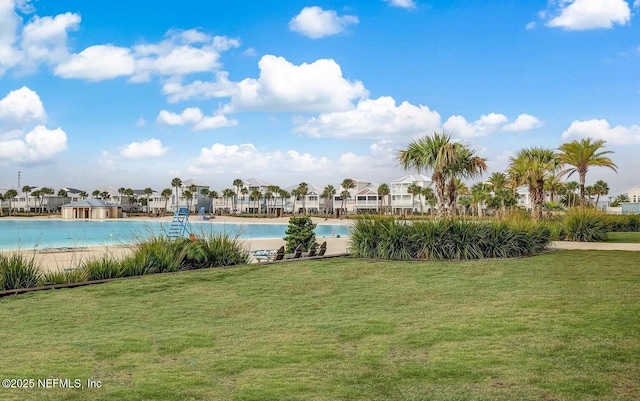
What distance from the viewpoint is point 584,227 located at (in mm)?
23922

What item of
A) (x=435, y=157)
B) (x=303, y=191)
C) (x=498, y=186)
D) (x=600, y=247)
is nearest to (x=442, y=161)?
(x=435, y=157)

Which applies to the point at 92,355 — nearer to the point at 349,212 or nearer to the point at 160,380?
the point at 160,380

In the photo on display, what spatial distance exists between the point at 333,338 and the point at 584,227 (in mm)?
20534

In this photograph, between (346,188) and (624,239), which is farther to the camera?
(346,188)

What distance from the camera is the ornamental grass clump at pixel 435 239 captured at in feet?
50.3

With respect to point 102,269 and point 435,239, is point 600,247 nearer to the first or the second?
point 435,239

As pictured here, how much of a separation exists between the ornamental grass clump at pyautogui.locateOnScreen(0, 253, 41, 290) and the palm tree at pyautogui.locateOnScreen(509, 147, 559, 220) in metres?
21.0

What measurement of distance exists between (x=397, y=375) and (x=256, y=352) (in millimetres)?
1653

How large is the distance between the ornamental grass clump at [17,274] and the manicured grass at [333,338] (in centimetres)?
91

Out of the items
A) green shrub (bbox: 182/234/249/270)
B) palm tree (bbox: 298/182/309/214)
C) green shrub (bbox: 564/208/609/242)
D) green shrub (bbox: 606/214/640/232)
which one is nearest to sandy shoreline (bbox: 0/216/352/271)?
green shrub (bbox: 182/234/249/270)

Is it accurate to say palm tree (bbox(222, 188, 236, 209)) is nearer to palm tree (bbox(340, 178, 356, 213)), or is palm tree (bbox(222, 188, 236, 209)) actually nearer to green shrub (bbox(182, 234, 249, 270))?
palm tree (bbox(340, 178, 356, 213))

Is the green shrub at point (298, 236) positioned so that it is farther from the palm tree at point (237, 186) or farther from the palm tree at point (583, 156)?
the palm tree at point (237, 186)

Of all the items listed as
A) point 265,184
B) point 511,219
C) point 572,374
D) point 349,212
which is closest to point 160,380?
point 572,374

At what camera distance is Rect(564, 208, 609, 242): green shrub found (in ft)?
78.5
